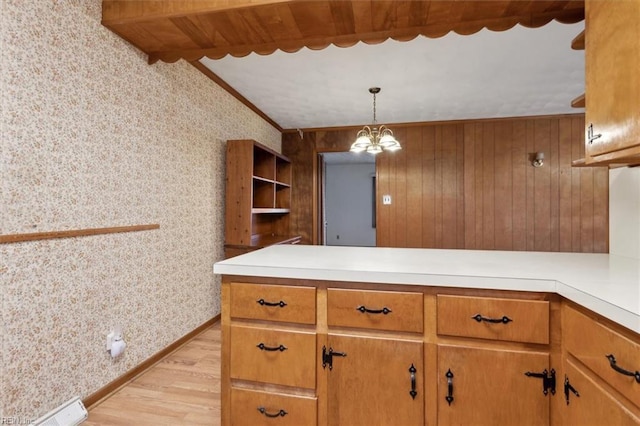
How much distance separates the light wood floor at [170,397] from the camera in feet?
5.62

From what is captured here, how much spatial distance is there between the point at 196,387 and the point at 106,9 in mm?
2395

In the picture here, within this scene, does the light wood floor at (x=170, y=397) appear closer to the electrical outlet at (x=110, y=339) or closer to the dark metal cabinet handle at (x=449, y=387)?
the electrical outlet at (x=110, y=339)

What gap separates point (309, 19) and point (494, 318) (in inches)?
71.1

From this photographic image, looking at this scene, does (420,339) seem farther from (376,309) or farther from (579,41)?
(579,41)

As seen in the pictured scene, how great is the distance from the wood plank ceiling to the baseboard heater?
2149 millimetres

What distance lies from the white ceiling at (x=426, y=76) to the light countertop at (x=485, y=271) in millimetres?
1761

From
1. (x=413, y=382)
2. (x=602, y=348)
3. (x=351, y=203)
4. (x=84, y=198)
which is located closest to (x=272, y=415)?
(x=413, y=382)

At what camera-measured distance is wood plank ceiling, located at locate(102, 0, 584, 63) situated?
5.56ft

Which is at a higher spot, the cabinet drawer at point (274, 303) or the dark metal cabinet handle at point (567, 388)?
the cabinet drawer at point (274, 303)

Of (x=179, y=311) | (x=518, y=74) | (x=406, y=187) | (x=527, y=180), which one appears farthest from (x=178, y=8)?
(x=527, y=180)

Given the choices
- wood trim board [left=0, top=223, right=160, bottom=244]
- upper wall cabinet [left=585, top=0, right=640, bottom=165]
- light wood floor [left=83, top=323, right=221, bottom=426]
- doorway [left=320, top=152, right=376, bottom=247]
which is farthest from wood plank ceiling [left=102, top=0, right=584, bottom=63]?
doorway [left=320, top=152, right=376, bottom=247]

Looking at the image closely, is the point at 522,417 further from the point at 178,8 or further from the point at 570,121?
the point at 570,121

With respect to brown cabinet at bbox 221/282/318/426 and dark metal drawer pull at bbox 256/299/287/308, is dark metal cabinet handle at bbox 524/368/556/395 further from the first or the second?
dark metal drawer pull at bbox 256/299/287/308

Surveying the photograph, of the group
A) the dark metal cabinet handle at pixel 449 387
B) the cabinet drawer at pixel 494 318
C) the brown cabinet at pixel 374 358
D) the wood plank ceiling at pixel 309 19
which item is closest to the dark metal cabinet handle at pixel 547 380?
the cabinet drawer at pixel 494 318
